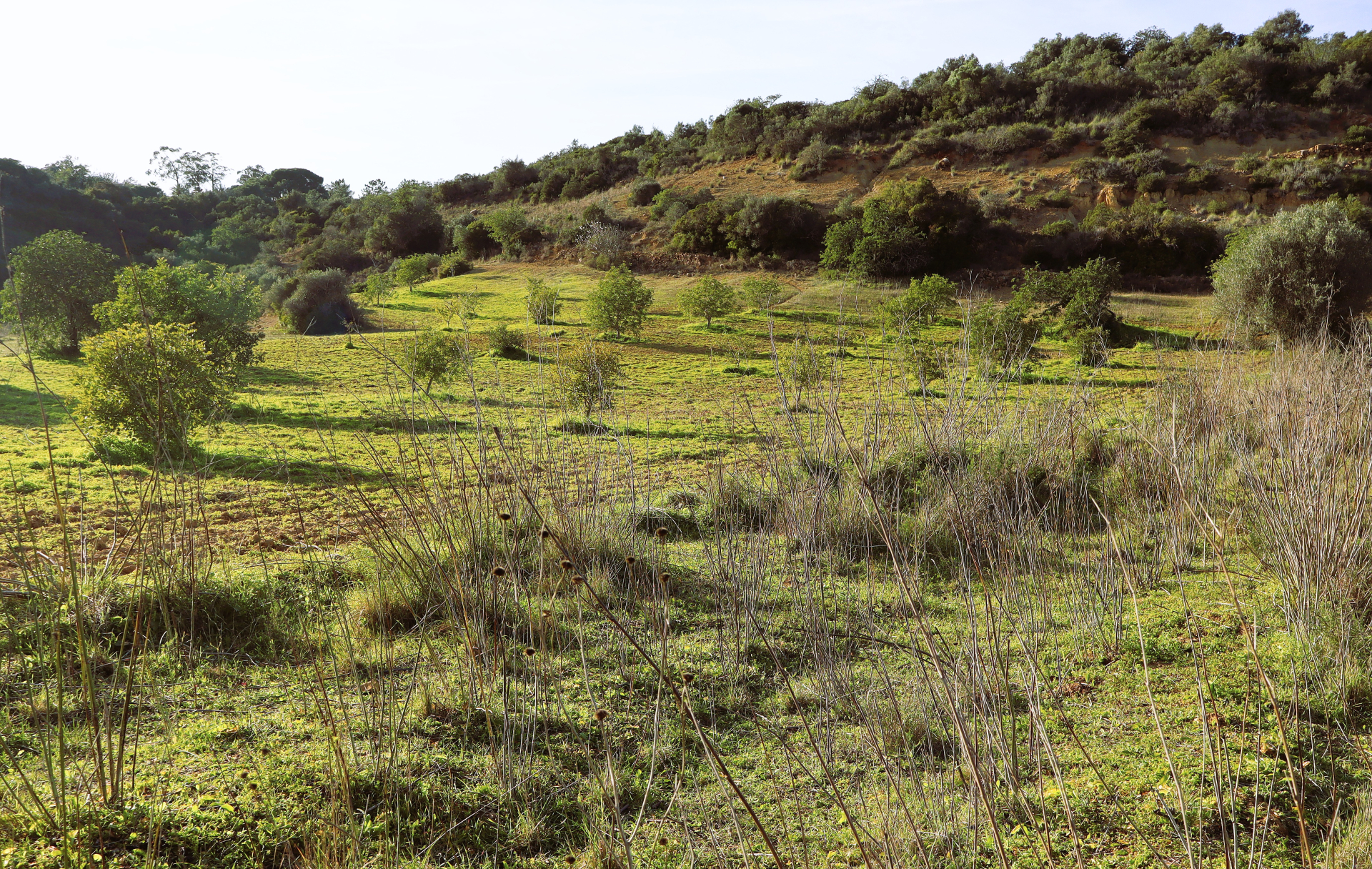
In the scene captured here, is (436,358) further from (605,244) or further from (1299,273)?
(605,244)

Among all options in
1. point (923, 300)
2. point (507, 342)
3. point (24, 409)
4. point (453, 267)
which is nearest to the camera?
point (24, 409)

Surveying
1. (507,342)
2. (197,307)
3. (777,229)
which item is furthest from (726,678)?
(777,229)

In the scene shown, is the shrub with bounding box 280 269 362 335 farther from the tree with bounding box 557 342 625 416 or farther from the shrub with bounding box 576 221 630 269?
the tree with bounding box 557 342 625 416

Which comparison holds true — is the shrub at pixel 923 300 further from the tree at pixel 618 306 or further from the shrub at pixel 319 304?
the shrub at pixel 319 304

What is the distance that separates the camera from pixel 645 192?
3862cm

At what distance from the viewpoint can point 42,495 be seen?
7871 millimetres

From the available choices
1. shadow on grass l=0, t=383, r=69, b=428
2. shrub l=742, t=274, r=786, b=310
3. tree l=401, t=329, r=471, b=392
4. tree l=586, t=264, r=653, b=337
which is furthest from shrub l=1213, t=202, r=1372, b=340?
shadow on grass l=0, t=383, r=69, b=428

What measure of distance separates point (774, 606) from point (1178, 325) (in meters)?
19.1

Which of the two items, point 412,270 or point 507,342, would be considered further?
point 412,270

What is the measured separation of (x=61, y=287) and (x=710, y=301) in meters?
17.0

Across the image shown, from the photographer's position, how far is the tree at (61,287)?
19531 millimetres

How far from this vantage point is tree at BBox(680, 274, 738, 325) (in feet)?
71.9

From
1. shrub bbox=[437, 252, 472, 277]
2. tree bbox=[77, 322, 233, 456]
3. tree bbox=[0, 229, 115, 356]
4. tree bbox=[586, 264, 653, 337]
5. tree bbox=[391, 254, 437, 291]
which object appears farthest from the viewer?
shrub bbox=[437, 252, 472, 277]

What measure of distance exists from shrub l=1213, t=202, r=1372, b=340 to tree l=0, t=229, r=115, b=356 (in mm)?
25978
